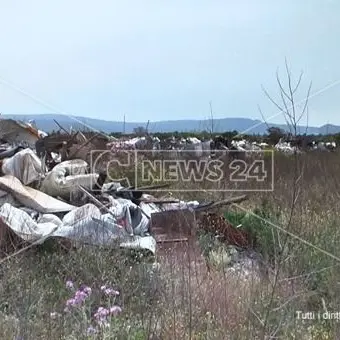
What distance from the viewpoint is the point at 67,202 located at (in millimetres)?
6547

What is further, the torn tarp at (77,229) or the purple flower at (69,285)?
the torn tarp at (77,229)

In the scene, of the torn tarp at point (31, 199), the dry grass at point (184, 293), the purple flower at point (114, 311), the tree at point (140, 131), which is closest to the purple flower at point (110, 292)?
the dry grass at point (184, 293)

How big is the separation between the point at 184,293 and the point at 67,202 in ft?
10.7

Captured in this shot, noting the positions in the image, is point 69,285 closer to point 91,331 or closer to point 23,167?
point 91,331

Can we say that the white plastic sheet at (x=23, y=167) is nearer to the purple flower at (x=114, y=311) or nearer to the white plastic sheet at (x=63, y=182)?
the white plastic sheet at (x=63, y=182)

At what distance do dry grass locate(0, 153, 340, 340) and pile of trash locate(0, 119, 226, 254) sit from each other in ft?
0.94

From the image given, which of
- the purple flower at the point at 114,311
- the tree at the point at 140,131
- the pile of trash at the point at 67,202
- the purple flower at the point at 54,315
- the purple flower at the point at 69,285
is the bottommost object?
the purple flower at the point at 69,285

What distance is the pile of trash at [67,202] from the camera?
17.0ft

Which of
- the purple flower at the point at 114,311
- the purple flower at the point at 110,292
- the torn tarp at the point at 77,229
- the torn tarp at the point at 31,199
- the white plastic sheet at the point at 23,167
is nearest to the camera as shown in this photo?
the purple flower at the point at 114,311

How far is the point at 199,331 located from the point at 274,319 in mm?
377

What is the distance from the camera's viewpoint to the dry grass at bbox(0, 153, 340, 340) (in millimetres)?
2963

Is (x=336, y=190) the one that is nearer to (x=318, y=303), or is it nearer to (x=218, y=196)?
(x=218, y=196)

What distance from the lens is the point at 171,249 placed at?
5.08 m

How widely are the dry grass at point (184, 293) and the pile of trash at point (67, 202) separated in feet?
0.94
